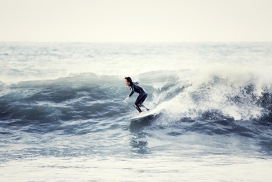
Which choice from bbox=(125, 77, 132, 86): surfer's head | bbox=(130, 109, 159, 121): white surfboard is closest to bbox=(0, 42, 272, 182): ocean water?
bbox=(130, 109, 159, 121): white surfboard

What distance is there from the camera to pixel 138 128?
7.93 meters

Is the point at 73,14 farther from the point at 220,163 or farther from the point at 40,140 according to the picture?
the point at 220,163

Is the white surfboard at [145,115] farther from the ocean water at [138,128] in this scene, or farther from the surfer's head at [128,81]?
the surfer's head at [128,81]

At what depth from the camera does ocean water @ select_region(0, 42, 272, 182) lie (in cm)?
466

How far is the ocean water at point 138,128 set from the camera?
4.66 meters

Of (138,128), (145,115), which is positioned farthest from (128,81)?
(138,128)

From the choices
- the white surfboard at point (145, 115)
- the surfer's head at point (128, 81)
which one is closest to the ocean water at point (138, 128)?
the white surfboard at point (145, 115)

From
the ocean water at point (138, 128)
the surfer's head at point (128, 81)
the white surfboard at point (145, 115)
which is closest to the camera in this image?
the ocean water at point (138, 128)

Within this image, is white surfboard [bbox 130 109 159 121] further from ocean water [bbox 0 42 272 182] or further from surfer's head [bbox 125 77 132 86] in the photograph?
surfer's head [bbox 125 77 132 86]

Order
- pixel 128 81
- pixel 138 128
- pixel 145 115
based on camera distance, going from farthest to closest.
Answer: pixel 145 115, pixel 128 81, pixel 138 128

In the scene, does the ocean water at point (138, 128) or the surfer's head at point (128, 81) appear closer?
the ocean water at point (138, 128)

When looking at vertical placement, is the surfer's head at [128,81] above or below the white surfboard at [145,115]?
above

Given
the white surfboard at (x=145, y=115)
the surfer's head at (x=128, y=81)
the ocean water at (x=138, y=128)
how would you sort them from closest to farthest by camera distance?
the ocean water at (x=138, y=128), the surfer's head at (x=128, y=81), the white surfboard at (x=145, y=115)

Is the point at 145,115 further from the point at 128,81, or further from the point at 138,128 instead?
the point at 128,81
